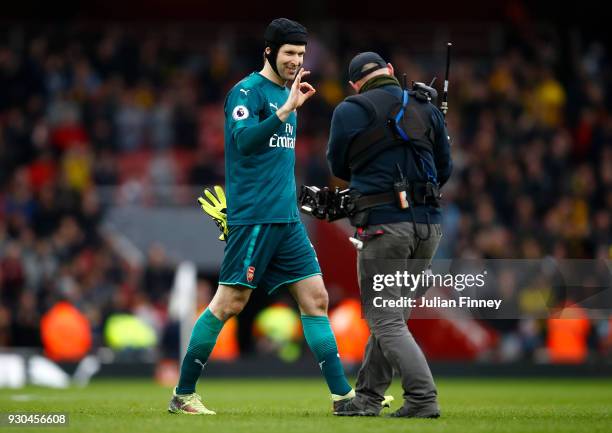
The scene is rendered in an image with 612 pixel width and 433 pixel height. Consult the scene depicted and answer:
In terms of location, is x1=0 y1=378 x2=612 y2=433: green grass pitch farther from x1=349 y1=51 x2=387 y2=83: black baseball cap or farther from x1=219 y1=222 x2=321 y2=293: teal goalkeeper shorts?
x1=349 y1=51 x2=387 y2=83: black baseball cap

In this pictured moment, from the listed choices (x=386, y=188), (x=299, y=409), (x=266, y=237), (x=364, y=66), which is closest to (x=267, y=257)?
(x=266, y=237)

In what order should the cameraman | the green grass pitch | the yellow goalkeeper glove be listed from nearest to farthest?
the green grass pitch
the cameraman
the yellow goalkeeper glove

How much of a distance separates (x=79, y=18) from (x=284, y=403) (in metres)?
17.8

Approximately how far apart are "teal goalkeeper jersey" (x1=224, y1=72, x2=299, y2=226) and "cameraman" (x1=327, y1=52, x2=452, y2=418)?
0.39 meters

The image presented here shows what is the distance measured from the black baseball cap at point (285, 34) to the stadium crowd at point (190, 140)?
11.0 m

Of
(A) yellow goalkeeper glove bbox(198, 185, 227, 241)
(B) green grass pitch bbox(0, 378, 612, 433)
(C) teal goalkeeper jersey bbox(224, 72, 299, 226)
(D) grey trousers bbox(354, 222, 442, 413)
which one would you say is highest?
(C) teal goalkeeper jersey bbox(224, 72, 299, 226)

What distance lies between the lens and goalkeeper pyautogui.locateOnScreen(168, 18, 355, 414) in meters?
8.88

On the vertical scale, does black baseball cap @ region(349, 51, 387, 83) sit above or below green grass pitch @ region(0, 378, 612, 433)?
above

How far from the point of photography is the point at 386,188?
8672mm

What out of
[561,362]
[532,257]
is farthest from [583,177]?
[561,362]

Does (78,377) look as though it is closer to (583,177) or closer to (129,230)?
(129,230)

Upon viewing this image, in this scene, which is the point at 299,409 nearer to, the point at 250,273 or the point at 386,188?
the point at 250,273

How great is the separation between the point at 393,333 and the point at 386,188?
0.94m

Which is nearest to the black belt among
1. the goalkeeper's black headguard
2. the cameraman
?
the cameraman
